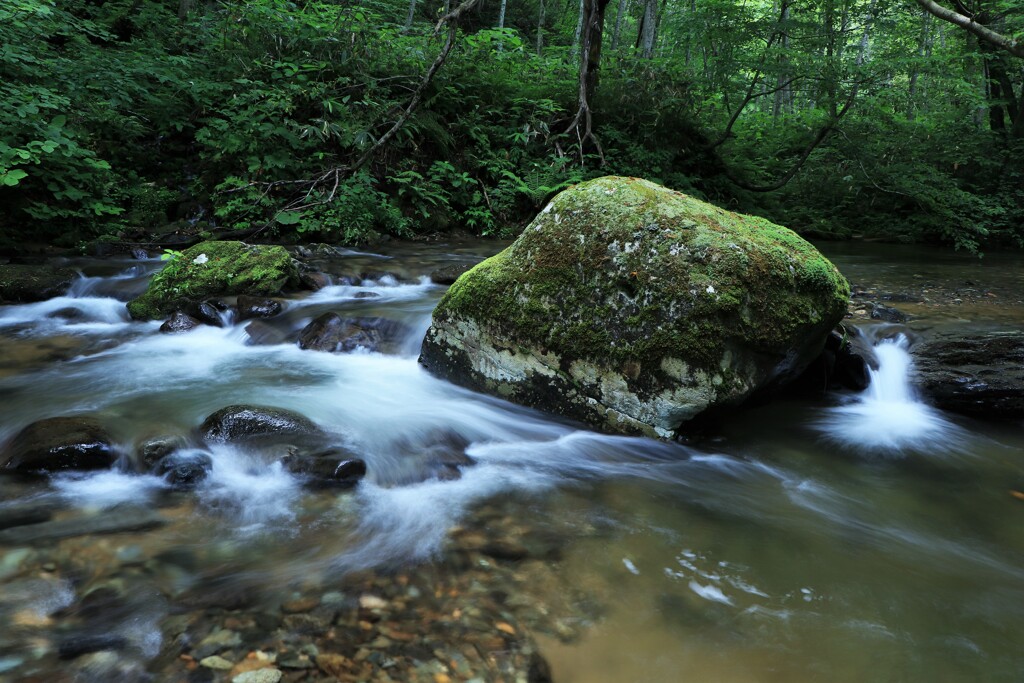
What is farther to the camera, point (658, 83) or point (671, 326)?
point (658, 83)

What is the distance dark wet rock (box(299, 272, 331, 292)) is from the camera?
754 centimetres

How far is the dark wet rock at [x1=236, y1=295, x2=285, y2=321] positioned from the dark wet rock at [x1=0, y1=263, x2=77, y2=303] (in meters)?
2.37

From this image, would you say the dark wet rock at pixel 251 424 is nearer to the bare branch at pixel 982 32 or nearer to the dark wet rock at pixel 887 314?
the dark wet rock at pixel 887 314

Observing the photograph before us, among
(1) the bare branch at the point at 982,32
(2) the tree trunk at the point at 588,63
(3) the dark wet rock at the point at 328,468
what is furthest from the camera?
(2) the tree trunk at the point at 588,63

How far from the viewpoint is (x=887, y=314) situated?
620 centimetres

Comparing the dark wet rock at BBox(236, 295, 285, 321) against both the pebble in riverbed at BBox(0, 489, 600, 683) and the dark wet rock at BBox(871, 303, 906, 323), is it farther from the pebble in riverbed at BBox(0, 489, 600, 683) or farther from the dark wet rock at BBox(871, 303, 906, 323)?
the dark wet rock at BBox(871, 303, 906, 323)

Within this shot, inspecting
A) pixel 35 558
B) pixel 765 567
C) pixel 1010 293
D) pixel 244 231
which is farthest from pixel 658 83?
pixel 35 558

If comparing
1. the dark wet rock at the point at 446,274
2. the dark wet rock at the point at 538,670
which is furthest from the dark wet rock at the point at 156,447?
the dark wet rock at the point at 446,274

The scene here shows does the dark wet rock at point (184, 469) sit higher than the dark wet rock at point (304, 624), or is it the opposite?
the dark wet rock at point (304, 624)

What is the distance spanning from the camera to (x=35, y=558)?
257 centimetres

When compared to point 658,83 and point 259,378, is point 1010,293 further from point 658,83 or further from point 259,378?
point 259,378

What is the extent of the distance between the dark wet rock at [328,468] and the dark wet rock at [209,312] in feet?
11.6

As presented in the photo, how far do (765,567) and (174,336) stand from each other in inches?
236

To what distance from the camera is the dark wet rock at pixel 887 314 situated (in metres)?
6.05
